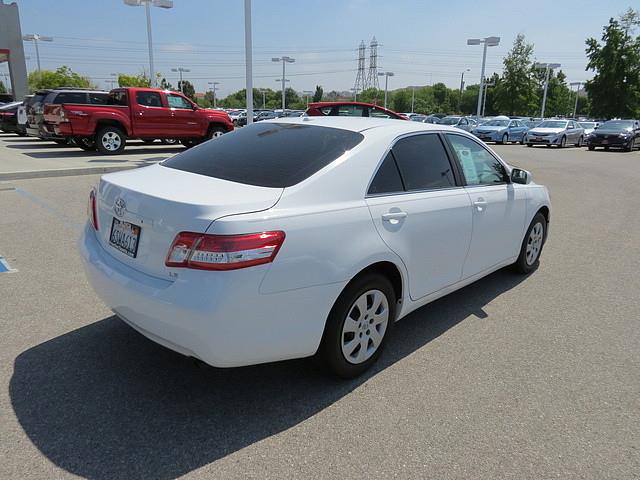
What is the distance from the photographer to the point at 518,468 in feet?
8.05

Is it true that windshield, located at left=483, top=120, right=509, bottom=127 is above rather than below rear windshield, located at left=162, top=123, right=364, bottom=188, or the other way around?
below

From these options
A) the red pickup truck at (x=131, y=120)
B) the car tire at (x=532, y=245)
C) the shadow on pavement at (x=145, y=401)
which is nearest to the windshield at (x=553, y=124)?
the red pickup truck at (x=131, y=120)

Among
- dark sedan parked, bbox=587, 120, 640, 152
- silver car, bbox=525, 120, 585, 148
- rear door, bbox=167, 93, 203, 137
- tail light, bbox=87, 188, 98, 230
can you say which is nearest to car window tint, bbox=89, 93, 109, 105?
rear door, bbox=167, 93, 203, 137

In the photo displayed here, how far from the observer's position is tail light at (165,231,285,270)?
2.42 m

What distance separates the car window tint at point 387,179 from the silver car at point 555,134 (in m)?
26.6

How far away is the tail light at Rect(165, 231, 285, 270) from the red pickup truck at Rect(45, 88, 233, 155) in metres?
13.8

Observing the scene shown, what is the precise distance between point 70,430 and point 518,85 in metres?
56.8

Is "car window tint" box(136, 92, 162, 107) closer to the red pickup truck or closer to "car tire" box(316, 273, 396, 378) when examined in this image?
the red pickup truck

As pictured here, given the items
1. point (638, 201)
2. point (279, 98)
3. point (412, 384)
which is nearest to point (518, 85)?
point (638, 201)

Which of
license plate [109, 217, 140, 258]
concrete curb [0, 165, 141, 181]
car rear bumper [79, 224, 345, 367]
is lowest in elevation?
concrete curb [0, 165, 141, 181]

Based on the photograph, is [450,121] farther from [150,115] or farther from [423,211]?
[423,211]

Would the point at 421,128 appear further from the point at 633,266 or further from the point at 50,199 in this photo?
the point at 50,199

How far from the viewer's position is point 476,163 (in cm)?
429


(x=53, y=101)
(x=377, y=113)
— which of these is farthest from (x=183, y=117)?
(x=377, y=113)
